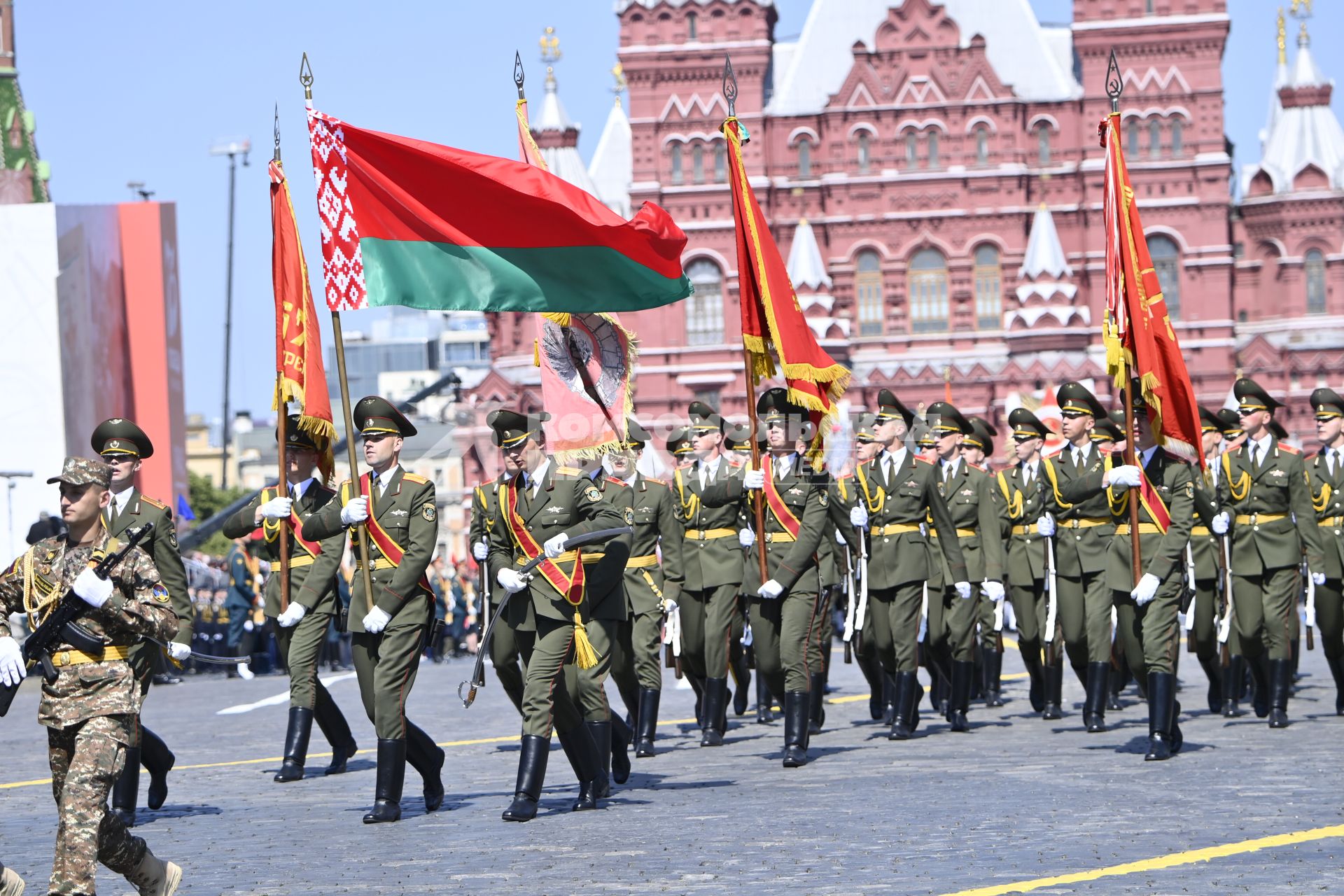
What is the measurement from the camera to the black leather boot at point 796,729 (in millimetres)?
11359

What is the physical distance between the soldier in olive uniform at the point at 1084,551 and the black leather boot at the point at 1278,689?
3.39 ft

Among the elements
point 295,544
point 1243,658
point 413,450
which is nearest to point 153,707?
point 295,544

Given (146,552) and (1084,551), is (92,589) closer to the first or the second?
(146,552)

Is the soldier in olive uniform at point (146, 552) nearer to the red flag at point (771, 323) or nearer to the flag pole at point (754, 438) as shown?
the flag pole at point (754, 438)

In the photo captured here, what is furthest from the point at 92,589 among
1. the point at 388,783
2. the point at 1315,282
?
the point at 1315,282

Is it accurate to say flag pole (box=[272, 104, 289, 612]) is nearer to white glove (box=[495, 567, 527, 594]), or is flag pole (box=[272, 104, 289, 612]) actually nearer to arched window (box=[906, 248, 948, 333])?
white glove (box=[495, 567, 527, 594])

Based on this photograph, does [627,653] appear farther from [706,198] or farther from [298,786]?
[706,198]

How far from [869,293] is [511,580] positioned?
1779 inches

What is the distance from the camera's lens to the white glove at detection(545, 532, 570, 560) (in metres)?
9.56

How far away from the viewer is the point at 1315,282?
53.6 meters

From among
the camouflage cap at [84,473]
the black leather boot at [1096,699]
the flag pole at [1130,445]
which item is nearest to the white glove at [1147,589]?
the flag pole at [1130,445]

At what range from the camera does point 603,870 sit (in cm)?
774

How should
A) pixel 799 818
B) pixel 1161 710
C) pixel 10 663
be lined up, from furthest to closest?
pixel 1161 710 < pixel 799 818 < pixel 10 663

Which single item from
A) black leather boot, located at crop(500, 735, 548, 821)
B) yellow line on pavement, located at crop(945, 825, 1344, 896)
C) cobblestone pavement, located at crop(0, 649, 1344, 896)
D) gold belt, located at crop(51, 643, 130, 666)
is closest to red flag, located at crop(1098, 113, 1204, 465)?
cobblestone pavement, located at crop(0, 649, 1344, 896)
